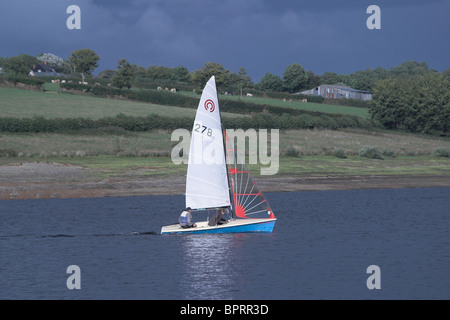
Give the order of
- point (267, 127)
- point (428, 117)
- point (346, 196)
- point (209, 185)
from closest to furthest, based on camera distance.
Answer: point (209, 185) < point (346, 196) < point (267, 127) < point (428, 117)

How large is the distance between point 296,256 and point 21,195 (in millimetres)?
28664

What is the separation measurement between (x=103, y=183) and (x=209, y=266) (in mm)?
28185

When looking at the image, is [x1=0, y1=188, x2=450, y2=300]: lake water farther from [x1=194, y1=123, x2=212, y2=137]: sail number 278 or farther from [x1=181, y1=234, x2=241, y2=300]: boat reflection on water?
[x1=194, y1=123, x2=212, y2=137]: sail number 278

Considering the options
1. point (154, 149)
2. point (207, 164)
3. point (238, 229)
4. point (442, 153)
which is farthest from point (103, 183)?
point (442, 153)

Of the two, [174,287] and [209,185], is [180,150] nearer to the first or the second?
[209,185]

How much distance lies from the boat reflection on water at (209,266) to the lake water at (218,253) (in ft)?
0.19

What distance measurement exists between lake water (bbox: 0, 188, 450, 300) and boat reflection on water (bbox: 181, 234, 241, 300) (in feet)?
0.19

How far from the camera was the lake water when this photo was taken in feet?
107

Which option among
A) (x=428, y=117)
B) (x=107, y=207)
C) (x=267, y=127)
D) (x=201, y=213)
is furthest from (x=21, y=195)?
(x=428, y=117)

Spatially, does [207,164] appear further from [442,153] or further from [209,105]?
[442,153]

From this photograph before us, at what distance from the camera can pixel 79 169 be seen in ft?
220

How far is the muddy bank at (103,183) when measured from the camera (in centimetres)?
5962

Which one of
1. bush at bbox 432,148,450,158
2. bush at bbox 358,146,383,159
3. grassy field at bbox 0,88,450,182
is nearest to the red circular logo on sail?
grassy field at bbox 0,88,450,182

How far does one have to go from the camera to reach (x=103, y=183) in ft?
206
